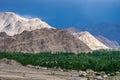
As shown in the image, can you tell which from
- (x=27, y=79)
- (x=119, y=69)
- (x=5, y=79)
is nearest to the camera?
(x=5, y=79)

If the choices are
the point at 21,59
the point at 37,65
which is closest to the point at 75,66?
the point at 37,65

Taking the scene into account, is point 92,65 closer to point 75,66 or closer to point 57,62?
point 75,66

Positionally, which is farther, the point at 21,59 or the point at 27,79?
the point at 21,59

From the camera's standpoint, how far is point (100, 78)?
108 metres

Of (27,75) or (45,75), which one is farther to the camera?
(45,75)

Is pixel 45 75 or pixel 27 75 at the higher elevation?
pixel 45 75

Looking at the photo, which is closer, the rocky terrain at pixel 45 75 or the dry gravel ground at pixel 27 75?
the dry gravel ground at pixel 27 75

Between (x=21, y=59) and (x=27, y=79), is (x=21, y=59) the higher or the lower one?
the higher one

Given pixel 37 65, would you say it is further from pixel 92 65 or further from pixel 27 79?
pixel 27 79

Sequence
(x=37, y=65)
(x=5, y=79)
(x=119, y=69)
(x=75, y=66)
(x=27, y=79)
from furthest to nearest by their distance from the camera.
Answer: (x=37, y=65)
(x=75, y=66)
(x=119, y=69)
(x=27, y=79)
(x=5, y=79)

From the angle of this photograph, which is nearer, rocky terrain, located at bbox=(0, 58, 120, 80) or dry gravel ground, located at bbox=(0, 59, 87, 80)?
dry gravel ground, located at bbox=(0, 59, 87, 80)

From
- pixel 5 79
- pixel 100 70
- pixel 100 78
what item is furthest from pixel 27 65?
pixel 5 79

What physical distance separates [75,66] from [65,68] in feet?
→ 12.9

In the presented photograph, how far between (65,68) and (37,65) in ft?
46.6
